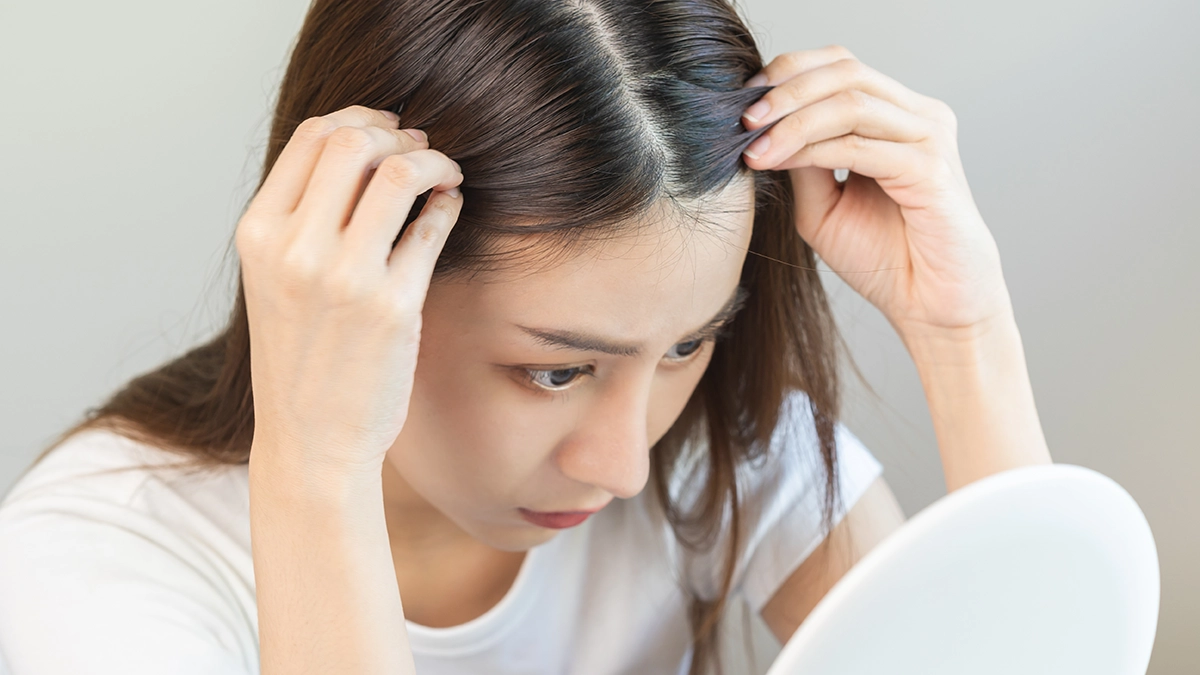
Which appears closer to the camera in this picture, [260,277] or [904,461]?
[260,277]

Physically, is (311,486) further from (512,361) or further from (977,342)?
(977,342)

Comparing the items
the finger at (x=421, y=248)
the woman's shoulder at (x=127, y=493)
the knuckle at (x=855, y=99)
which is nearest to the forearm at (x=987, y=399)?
the knuckle at (x=855, y=99)

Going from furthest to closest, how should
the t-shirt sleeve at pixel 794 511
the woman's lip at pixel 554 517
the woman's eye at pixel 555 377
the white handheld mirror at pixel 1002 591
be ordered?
1. the t-shirt sleeve at pixel 794 511
2. the woman's lip at pixel 554 517
3. the woman's eye at pixel 555 377
4. the white handheld mirror at pixel 1002 591

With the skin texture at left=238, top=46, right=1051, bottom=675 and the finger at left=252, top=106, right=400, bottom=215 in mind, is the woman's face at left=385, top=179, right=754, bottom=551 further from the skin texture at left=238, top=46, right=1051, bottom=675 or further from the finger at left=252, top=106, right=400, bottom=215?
the finger at left=252, top=106, right=400, bottom=215

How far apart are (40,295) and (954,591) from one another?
1314mm

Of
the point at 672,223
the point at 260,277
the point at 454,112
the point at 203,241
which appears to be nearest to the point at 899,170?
the point at 672,223

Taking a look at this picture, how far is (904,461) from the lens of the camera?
1.52 m

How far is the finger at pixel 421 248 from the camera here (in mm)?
634

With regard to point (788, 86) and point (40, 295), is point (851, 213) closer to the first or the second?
point (788, 86)

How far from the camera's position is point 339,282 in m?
0.61

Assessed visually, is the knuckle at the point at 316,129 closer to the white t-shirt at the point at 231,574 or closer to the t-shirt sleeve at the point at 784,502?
the white t-shirt at the point at 231,574

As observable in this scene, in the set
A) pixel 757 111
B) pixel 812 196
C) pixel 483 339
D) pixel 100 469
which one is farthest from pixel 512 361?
pixel 100 469

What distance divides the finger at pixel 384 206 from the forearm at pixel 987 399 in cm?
58

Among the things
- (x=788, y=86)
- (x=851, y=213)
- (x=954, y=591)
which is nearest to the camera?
(x=954, y=591)
